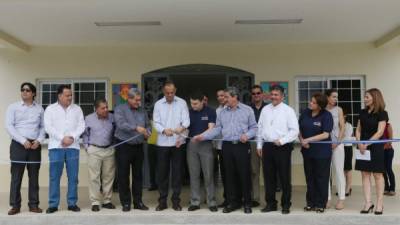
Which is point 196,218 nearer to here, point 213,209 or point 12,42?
point 213,209

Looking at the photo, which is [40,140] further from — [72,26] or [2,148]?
[2,148]

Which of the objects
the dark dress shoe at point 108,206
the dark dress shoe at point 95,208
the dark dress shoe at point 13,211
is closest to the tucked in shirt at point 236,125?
the dark dress shoe at point 108,206

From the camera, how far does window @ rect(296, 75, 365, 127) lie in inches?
336

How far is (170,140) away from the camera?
5863mm

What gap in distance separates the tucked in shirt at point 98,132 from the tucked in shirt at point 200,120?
1.18 metres

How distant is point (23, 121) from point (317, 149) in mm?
4116

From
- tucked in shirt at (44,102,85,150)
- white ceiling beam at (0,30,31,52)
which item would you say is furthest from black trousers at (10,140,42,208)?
white ceiling beam at (0,30,31,52)

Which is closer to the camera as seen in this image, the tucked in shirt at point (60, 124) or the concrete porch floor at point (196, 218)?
the concrete porch floor at point (196, 218)

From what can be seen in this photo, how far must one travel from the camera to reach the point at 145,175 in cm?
828

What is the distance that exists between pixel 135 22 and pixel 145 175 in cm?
309

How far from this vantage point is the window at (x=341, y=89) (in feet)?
28.0

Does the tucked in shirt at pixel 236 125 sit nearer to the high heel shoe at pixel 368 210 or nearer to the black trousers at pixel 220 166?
the black trousers at pixel 220 166

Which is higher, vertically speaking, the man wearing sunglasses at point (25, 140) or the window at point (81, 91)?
the window at point (81, 91)

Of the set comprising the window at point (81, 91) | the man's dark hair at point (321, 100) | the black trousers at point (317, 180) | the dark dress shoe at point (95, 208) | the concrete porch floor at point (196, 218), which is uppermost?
the window at point (81, 91)
